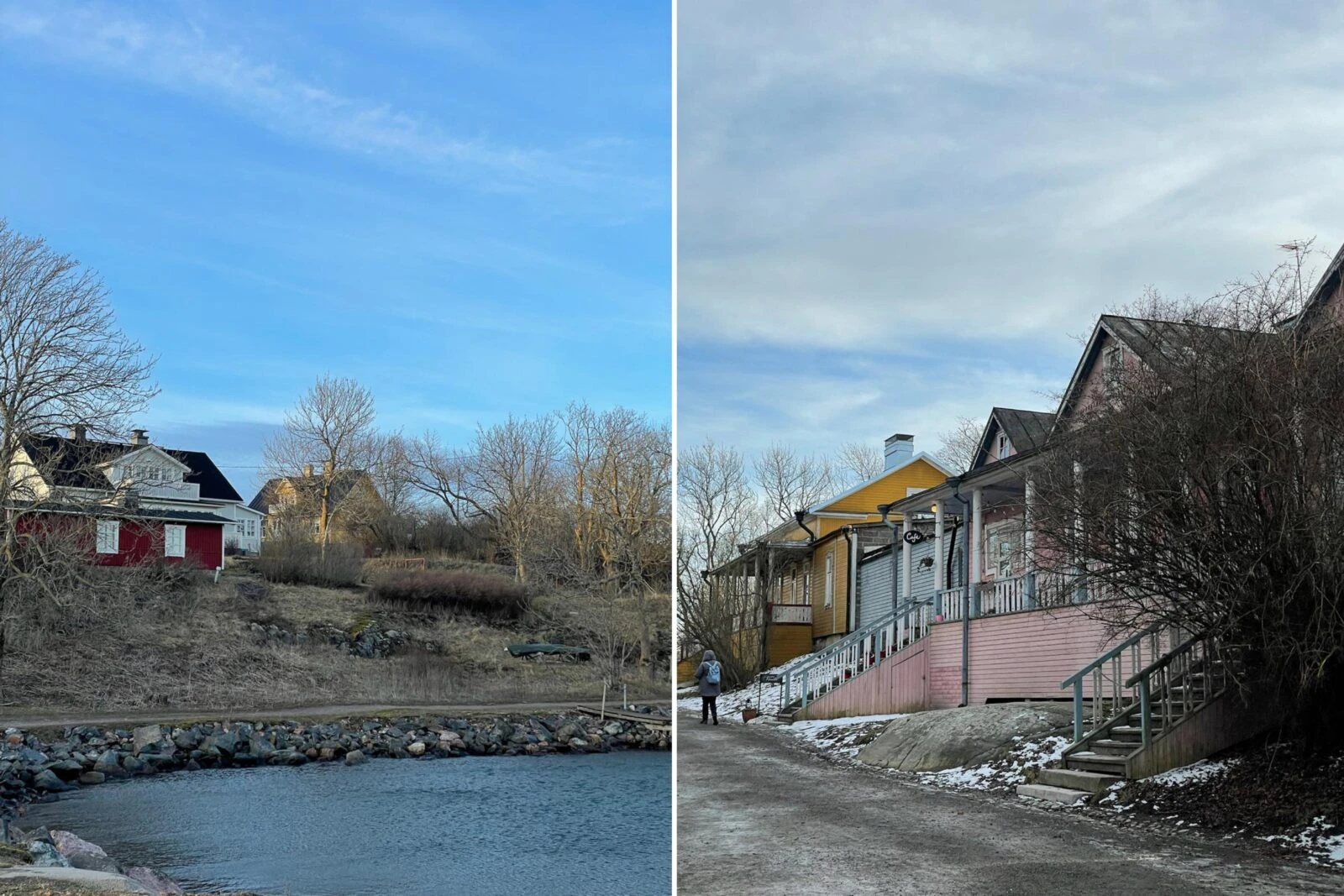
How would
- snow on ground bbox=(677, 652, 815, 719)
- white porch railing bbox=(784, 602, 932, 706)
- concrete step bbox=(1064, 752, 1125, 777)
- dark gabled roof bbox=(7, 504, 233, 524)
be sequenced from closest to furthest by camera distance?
concrete step bbox=(1064, 752, 1125, 777) < white porch railing bbox=(784, 602, 932, 706) < snow on ground bbox=(677, 652, 815, 719) < dark gabled roof bbox=(7, 504, 233, 524)

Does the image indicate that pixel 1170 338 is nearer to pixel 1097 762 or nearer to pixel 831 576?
pixel 1097 762

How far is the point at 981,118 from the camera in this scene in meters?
16.1

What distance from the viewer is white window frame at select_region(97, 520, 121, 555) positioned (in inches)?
1129

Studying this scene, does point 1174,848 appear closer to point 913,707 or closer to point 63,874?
point 63,874

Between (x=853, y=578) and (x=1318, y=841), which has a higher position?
(x=853, y=578)

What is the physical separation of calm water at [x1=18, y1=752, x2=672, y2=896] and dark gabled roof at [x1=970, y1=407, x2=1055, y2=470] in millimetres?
6987

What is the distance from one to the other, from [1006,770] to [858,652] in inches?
276

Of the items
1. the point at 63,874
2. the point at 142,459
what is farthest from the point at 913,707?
the point at 142,459

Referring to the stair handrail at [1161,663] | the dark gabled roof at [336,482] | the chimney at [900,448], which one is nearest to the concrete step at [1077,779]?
the stair handrail at [1161,663]

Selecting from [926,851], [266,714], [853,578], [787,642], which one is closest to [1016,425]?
[853,578]

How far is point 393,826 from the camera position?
1641 centimetres

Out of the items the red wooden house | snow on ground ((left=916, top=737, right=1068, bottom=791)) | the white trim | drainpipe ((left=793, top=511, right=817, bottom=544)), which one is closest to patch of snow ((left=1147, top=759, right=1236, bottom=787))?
snow on ground ((left=916, top=737, right=1068, bottom=791))

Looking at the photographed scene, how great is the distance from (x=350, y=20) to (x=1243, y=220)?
32.3 ft

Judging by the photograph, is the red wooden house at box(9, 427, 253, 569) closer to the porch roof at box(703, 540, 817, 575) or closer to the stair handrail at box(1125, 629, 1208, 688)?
the porch roof at box(703, 540, 817, 575)
